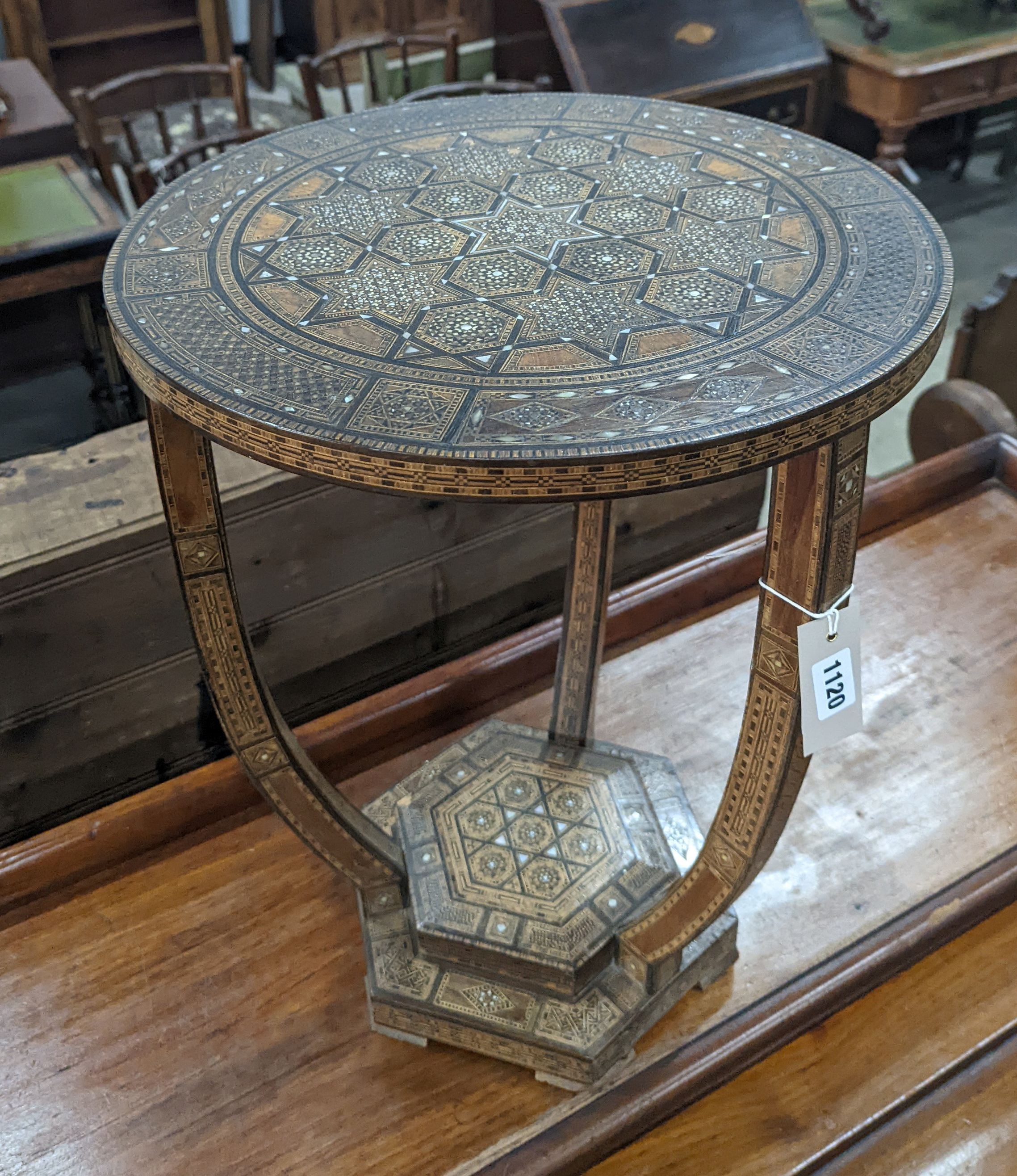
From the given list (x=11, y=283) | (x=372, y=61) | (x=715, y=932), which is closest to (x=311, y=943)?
(x=715, y=932)

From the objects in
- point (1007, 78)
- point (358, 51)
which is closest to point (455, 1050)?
point (358, 51)

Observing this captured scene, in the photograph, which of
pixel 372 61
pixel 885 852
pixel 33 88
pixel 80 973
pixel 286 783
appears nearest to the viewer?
pixel 286 783

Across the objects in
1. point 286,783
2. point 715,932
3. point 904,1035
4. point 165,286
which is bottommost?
point 904,1035

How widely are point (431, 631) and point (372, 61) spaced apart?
6.62 feet

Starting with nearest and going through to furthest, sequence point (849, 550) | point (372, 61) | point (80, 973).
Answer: point (849, 550)
point (80, 973)
point (372, 61)

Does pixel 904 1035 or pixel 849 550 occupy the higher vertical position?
pixel 849 550

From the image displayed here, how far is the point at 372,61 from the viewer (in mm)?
3156

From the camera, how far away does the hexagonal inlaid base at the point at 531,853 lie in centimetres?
123

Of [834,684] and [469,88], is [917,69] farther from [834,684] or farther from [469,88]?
[834,684]

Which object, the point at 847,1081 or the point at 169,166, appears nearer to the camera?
the point at 847,1081

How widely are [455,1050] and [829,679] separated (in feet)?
2.14

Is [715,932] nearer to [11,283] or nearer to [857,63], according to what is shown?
[11,283]

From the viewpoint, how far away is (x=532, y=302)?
921 mm

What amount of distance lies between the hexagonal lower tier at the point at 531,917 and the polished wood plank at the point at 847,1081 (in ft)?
0.36
